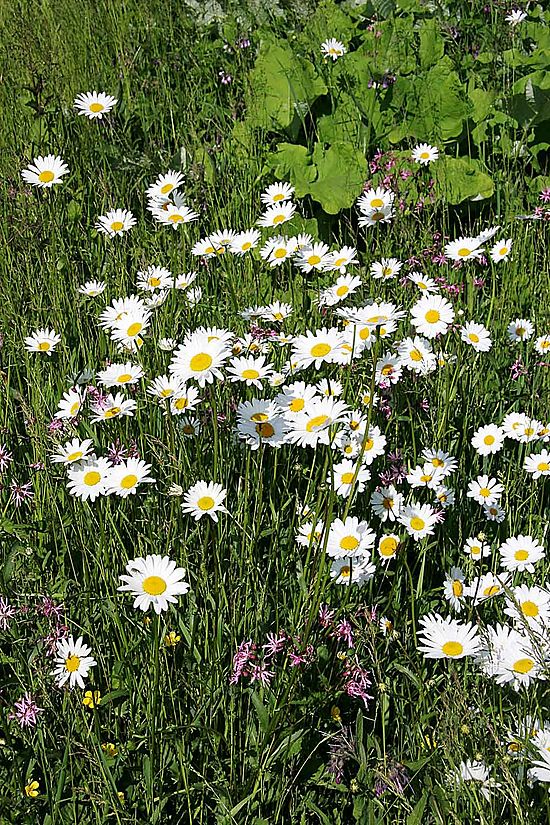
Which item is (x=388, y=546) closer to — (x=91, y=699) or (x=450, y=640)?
(x=450, y=640)

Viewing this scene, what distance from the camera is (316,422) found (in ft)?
5.69

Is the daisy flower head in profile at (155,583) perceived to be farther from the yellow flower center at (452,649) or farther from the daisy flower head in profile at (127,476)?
the yellow flower center at (452,649)

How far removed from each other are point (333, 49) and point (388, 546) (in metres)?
2.72

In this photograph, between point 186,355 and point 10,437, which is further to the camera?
point 10,437

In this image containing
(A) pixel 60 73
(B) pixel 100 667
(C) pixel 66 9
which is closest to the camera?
(B) pixel 100 667

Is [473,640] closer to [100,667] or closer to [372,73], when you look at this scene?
[100,667]

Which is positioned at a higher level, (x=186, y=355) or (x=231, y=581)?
(x=186, y=355)

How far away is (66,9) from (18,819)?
4145mm

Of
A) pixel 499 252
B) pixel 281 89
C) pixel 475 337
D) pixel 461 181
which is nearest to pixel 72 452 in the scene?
pixel 475 337

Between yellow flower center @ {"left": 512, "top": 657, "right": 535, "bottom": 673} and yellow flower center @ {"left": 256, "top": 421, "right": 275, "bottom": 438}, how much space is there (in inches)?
26.0

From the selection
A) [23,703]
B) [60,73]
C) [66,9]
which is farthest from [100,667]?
[66,9]

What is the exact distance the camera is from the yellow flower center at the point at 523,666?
1410mm

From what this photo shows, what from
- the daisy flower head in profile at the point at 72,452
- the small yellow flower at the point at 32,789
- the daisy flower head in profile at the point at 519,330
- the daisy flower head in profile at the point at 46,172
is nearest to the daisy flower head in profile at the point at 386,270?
the daisy flower head in profile at the point at 519,330

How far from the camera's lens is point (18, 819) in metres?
1.54
